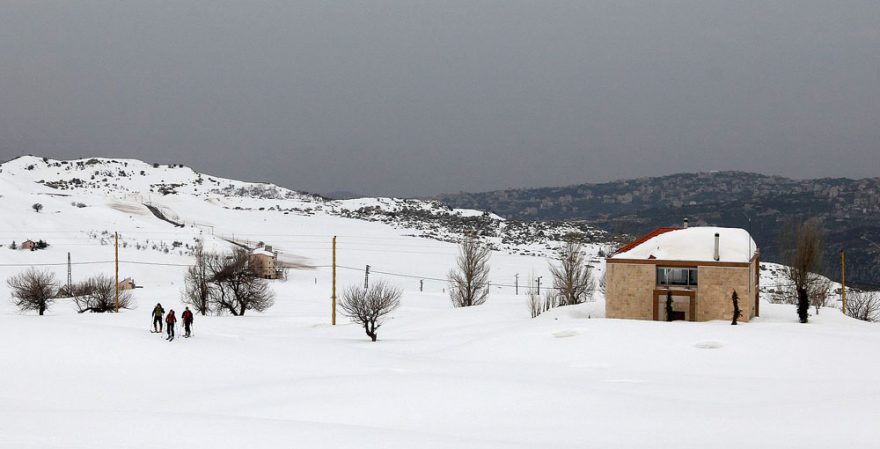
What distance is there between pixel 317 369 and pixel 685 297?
2329cm

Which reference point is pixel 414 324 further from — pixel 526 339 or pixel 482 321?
pixel 526 339

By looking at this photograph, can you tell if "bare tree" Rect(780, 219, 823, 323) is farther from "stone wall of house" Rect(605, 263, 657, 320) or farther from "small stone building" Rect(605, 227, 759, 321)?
"stone wall of house" Rect(605, 263, 657, 320)

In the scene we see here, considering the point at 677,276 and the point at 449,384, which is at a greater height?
the point at 677,276

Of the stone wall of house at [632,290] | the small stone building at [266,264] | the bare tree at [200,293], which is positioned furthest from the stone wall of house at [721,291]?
the small stone building at [266,264]

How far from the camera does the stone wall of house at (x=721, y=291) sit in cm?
3775

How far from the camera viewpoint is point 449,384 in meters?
20.6

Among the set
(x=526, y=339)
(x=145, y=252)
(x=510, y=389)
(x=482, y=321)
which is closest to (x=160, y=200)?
(x=145, y=252)

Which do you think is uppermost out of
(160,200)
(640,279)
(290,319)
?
(160,200)

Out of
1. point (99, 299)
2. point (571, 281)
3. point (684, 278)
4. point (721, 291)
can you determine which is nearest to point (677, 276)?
point (684, 278)

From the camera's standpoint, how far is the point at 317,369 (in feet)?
84.3

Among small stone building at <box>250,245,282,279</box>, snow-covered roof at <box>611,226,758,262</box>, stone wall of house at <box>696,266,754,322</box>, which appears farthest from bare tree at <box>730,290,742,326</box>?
small stone building at <box>250,245,282,279</box>

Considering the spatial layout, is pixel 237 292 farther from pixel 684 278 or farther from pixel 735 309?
pixel 735 309

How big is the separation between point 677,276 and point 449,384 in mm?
Result: 23310

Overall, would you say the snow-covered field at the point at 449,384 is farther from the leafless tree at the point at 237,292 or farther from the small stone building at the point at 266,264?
the small stone building at the point at 266,264
